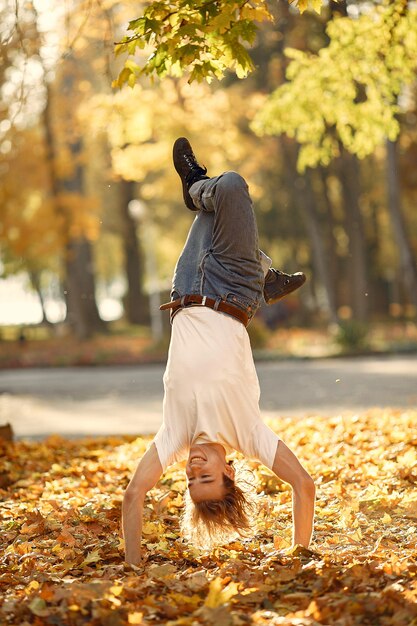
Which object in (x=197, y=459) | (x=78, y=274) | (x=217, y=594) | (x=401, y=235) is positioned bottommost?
(x=217, y=594)

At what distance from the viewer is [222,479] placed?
507cm

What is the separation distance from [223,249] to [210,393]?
0.71 metres

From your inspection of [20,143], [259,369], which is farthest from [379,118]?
[20,143]

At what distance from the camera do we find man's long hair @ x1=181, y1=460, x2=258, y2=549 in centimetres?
506

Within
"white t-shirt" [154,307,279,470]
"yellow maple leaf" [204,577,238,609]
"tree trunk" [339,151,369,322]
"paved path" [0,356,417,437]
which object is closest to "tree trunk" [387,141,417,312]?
"paved path" [0,356,417,437]

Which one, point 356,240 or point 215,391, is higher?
point 356,240

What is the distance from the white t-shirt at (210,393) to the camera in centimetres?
502

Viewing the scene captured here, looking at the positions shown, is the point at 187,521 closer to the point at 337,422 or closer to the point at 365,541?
the point at 365,541

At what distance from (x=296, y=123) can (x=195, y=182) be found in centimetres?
824

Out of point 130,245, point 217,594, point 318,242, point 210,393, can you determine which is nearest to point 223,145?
point 318,242

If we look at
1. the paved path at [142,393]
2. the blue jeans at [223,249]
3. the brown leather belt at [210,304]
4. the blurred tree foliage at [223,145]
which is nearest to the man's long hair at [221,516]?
the brown leather belt at [210,304]

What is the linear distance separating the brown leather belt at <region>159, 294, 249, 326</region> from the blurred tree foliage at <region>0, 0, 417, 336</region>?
175 inches

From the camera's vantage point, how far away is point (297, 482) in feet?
16.8

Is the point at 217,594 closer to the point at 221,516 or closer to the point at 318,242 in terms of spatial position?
the point at 221,516
